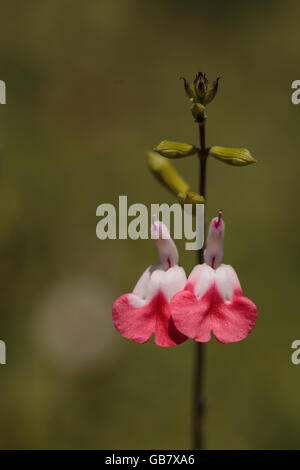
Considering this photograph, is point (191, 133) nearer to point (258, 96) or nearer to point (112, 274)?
point (258, 96)

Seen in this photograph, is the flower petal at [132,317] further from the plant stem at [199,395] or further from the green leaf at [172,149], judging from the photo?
the green leaf at [172,149]

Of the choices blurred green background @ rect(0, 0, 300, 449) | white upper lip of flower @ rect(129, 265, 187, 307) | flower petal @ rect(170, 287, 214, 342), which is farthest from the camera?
blurred green background @ rect(0, 0, 300, 449)

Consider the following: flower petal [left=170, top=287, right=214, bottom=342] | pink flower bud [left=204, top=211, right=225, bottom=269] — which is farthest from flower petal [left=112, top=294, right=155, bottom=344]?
pink flower bud [left=204, top=211, right=225, bottom=269]

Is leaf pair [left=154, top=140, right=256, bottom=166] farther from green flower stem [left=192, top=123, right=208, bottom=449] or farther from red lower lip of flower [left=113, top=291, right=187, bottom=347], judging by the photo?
red lower lip of flower [left=113, top=291, right=187, bottom=347]

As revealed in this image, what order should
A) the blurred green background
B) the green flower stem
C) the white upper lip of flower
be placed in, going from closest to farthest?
the white upper lip of flower
the green flower stem
the blurred green background

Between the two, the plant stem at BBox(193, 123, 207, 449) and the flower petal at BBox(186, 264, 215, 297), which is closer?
the flower petal at BBox(186, 264, 215, 297)

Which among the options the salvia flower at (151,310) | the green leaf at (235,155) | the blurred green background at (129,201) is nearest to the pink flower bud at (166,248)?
the salvia flower at (151,310)
